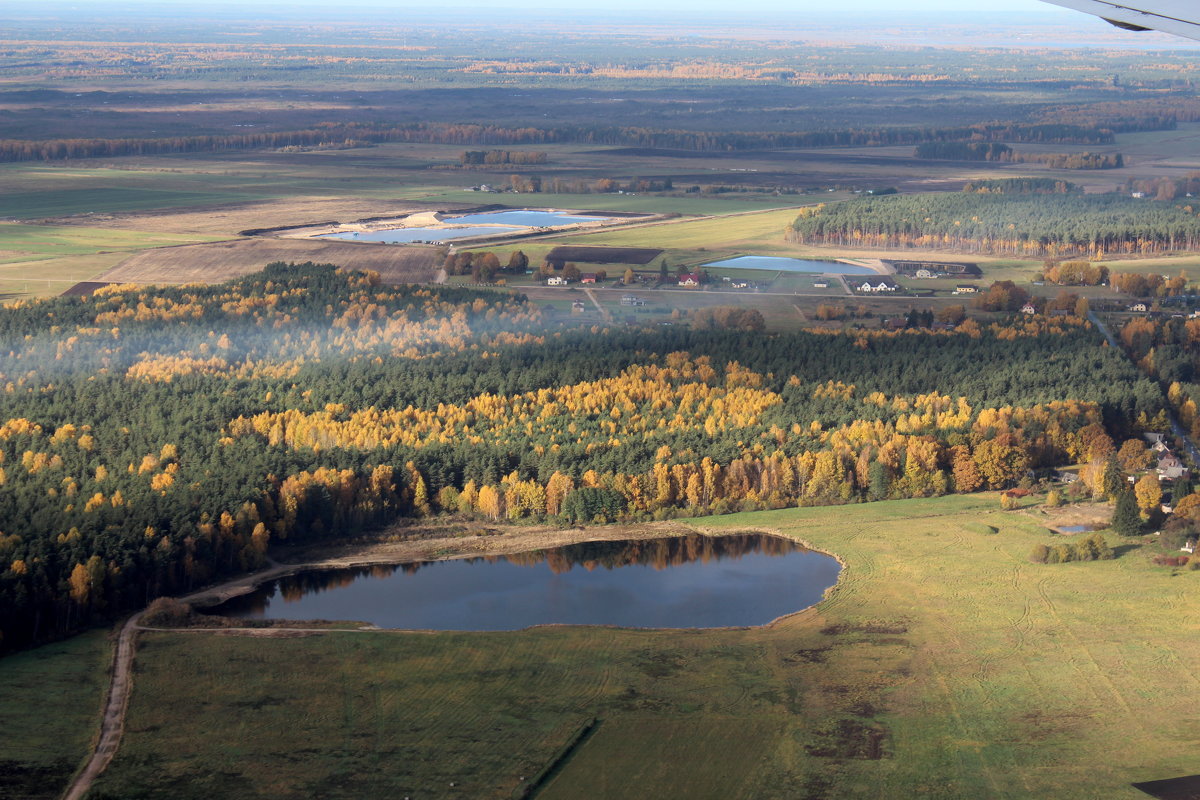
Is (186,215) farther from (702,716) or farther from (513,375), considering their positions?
(702,716)

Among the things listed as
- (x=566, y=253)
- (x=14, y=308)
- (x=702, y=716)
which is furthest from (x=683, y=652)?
(x=566, y=253)

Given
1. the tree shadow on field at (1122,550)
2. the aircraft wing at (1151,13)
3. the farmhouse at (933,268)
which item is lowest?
the tree shadow on field at (1122,550)

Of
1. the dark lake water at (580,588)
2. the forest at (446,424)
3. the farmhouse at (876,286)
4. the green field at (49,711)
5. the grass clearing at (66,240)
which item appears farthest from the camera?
the grass clearing at (66,240)

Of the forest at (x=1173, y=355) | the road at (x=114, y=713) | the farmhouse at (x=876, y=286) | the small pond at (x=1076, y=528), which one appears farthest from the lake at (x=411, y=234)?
the road at (x=114, y=713)

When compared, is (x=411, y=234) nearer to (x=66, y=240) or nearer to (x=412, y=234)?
(x=412, y=234)

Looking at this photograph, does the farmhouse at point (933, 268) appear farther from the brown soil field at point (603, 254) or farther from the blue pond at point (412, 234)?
the blue pond at point (412, 234)

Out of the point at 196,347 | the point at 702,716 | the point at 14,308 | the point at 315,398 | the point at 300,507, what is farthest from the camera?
the point at 14,308

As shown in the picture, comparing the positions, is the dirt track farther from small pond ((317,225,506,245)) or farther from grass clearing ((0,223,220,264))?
small pond ((317,225,506,245))
